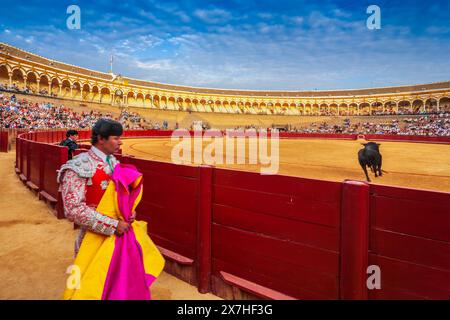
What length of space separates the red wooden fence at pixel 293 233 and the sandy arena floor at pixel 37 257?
24 centimetres

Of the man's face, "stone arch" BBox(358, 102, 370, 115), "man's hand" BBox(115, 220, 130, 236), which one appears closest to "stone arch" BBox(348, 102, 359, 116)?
"stone arch" BBox(358, 102, 370, 115)

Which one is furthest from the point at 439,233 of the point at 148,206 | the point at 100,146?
the point at 148,206

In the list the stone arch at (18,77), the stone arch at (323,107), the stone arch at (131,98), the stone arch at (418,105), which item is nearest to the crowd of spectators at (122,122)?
the stone arch at (18,77)

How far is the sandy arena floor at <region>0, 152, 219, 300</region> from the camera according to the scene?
7.46 feet

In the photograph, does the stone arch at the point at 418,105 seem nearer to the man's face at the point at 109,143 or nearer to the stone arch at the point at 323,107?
the stone arch at the point at 323,107

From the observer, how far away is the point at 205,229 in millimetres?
2369

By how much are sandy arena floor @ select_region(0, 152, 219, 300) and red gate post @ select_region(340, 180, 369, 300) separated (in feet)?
3.75

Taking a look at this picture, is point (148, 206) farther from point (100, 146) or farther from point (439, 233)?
point (439, 233)

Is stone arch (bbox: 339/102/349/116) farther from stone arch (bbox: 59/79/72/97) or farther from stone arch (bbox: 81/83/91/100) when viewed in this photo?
stone arch (bbox: 59/79/72/97)

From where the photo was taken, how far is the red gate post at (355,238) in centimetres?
169

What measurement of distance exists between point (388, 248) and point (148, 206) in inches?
85.5

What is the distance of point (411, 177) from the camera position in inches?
281

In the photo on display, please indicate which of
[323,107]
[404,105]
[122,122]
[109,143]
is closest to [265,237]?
[109,143]

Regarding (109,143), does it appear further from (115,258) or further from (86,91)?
(86,91)
